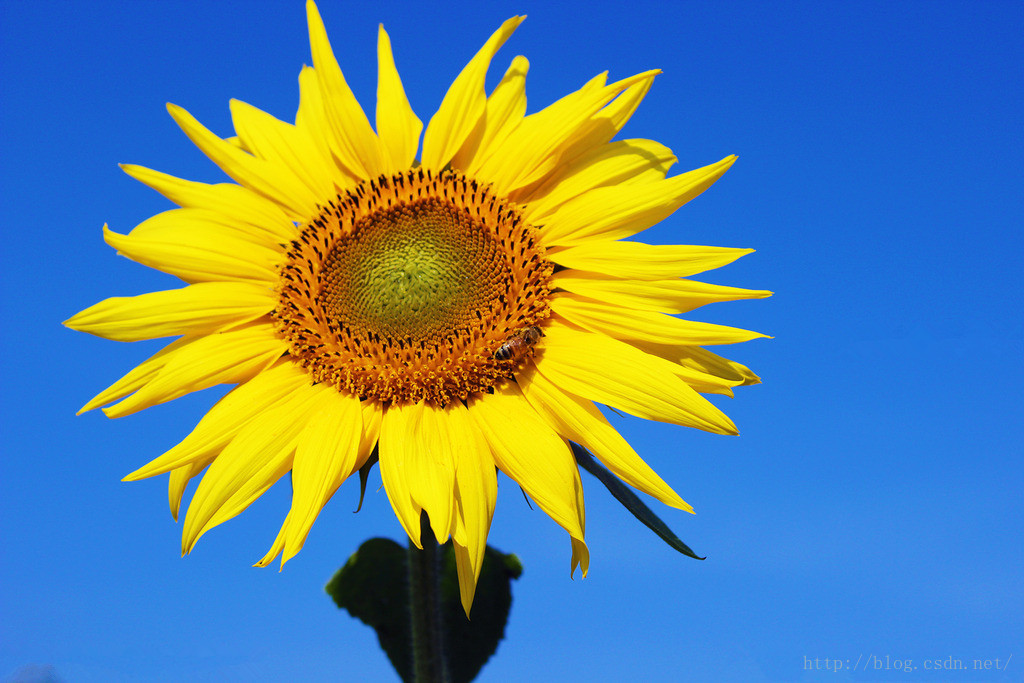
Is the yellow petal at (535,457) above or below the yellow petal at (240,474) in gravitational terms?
above

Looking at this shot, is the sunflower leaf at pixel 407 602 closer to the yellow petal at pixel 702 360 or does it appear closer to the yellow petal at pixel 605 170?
the yellow petal at pixel 702 360

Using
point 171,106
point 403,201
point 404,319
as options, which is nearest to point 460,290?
point 404,319

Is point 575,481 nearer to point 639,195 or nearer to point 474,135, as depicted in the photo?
→ point 639,195

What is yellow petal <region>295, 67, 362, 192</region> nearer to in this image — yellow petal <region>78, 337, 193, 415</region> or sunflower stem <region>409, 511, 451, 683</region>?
yellow petal <region>78, 337, 193, 415</region>

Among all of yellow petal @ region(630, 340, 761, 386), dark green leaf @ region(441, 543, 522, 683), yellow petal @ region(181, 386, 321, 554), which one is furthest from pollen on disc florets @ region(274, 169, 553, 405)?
dark green leaf @ region(441, 543, 522, 683)

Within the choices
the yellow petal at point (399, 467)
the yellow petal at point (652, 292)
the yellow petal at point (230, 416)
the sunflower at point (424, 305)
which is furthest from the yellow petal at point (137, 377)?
the yellow petal at point (652, 292)

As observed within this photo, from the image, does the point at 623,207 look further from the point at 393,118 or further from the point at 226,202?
the point at 226,202

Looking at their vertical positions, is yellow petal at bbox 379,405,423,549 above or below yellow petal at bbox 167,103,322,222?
below
